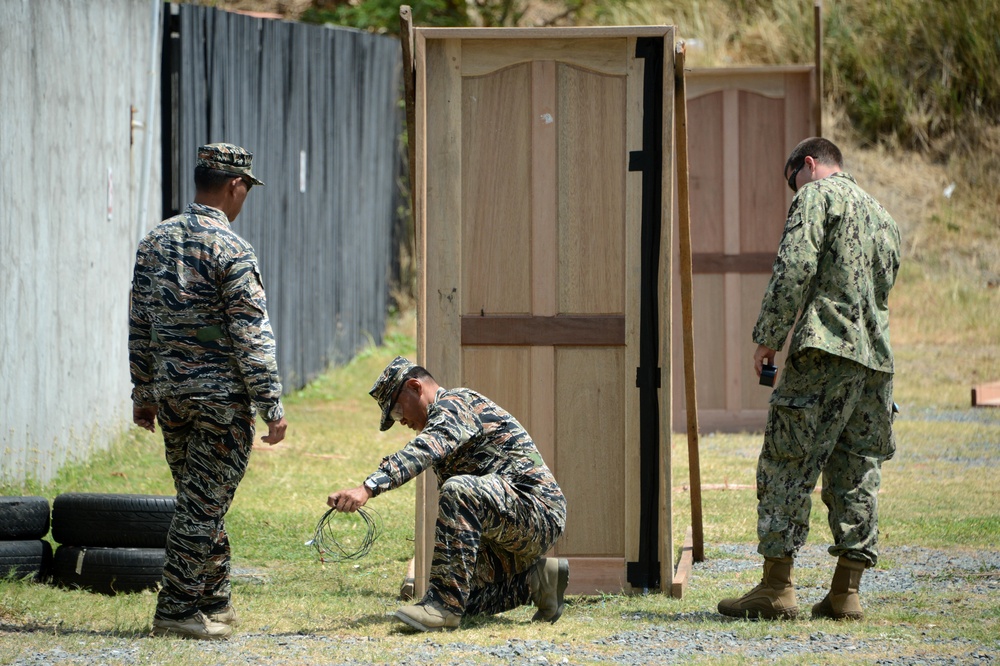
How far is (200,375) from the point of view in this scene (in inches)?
210

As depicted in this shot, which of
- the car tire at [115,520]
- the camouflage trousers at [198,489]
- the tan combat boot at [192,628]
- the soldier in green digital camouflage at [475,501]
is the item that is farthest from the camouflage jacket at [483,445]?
the car tire at [115,520]

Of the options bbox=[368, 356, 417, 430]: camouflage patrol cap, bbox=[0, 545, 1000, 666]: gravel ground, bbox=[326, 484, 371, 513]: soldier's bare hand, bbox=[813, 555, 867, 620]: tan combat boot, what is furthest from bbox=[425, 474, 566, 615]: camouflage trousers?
bbox=[813, 555, 867, 620]: tan combat boot

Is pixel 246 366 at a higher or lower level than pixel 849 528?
higher

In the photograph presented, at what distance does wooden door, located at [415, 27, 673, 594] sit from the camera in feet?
20.4

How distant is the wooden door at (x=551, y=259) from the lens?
6.22 metres

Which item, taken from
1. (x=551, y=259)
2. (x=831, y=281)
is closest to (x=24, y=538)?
(x=551, y=259)

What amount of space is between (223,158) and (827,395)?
2.70m

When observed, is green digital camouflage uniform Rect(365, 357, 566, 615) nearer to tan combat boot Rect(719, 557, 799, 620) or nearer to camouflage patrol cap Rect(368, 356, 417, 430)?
camouflage patrol cap Rect(368, 356, 417, 430)

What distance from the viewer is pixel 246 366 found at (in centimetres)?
530

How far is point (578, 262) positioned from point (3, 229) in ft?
11.6

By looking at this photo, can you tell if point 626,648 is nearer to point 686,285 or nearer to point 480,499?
point 480,499

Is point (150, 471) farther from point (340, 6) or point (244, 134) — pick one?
point (340, 6)

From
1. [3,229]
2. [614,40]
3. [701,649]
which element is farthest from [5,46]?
[701,649]

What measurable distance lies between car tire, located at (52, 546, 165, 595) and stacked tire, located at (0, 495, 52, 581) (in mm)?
114
